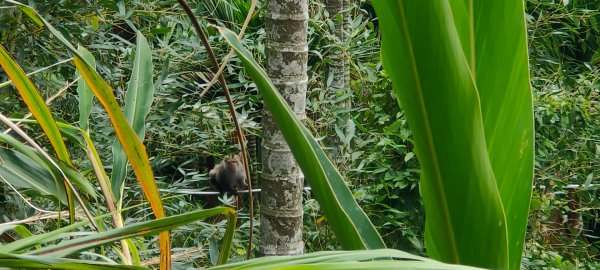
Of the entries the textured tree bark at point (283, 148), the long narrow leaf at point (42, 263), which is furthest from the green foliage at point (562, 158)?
the long narrow leaf at point (42, 263)

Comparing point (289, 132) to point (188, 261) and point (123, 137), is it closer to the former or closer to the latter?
point (123, 137)

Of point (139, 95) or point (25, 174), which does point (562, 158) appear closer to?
point (139, 95)

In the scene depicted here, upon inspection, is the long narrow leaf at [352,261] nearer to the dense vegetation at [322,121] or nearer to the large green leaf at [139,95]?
the large green leaf at [139,95]

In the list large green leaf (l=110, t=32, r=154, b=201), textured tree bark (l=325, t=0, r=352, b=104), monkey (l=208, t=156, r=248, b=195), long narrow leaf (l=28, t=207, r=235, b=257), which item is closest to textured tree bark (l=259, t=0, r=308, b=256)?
large green leaf (l=110, t=32, r=154, b=201)

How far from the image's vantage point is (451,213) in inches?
30.4

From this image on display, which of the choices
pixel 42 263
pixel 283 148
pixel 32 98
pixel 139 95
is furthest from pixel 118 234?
pixel 283 148

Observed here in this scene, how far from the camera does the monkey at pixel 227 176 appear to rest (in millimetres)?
2953

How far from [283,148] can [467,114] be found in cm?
122

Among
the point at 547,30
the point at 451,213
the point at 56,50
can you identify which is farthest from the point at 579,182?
the point at 451,213

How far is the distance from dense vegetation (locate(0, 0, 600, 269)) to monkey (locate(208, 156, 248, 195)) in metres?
0.05

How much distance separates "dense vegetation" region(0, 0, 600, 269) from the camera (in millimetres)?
2336

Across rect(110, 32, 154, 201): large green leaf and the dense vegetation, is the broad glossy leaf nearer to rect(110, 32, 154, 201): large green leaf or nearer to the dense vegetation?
rect(110, 32, 154, 201): large green leaf

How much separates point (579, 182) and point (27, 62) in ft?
6.38

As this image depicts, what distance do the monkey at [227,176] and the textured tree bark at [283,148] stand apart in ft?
3.21
